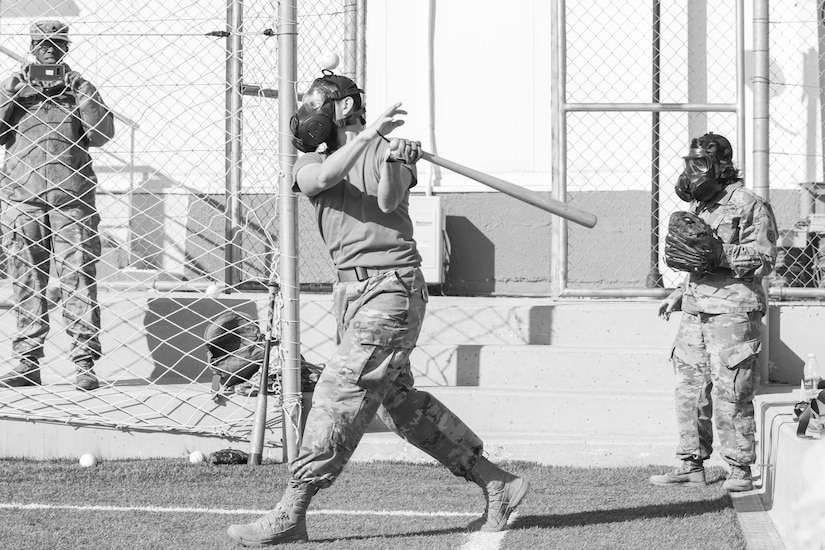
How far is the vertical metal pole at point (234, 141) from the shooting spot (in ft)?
22.9

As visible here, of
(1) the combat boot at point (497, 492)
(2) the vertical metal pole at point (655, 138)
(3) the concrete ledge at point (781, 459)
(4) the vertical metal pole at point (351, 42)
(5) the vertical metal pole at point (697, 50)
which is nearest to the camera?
(3) the concrete ledge at point (781, 459)

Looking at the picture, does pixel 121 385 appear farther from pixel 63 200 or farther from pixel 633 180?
pixel 633 180

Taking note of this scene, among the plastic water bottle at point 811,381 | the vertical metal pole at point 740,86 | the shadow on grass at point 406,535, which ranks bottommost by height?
the shadow on grass at point 406,535

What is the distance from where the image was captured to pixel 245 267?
805cm

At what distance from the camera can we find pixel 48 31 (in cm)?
708

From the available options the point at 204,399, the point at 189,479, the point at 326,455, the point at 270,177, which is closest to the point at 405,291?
the point at 326,455

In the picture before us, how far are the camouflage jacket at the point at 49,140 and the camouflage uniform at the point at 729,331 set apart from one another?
3.90 metres

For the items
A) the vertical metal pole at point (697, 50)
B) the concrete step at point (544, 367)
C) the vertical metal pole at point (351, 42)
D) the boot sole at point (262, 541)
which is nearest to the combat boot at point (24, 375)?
the concrete step at point (544, 367)

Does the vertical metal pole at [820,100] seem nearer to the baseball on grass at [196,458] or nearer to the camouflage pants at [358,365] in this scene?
the baseball on grass at [196,458]

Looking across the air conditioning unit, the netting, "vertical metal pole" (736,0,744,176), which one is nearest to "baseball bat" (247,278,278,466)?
the netting

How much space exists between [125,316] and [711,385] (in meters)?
3.99

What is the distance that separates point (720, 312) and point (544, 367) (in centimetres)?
165

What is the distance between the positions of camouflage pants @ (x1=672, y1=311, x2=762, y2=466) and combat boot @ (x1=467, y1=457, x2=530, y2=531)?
4.66 ft

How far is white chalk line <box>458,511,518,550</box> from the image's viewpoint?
426 centimetres
